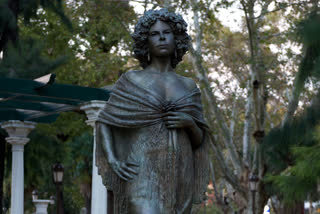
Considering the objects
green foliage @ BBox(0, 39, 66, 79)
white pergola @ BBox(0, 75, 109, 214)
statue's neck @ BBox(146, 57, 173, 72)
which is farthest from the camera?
green foliage @ BBox(0, 39, 66, 79)

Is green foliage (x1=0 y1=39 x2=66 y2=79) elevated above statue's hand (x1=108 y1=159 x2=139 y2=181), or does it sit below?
above

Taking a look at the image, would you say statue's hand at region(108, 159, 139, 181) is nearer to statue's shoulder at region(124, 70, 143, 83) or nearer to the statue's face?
statue's shoulder at region(124, 70, 143, 83)

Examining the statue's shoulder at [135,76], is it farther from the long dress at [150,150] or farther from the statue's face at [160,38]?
the statue's face at [160,38]

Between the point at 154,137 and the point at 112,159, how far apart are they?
30cm

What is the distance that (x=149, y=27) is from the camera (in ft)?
14.5

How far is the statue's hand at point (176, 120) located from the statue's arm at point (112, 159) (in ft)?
1.11

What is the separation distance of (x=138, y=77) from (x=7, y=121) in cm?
1268

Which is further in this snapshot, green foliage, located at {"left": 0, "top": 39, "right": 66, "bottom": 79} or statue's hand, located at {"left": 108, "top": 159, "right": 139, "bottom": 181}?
green foliage, located at {"left": 0, "top": 39, "right": 66, "bottom": 79}

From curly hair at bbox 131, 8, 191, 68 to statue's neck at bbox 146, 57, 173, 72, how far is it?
59mm

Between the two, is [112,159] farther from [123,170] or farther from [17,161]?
[17,161]

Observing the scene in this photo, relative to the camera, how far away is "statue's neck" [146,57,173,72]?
4457 millimetres

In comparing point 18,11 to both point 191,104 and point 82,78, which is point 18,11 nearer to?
point 82,78

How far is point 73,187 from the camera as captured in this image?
36.3 metres

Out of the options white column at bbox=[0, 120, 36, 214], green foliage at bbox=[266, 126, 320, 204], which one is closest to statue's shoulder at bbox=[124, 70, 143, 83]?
green foliage at bbox=[266, 126, 320, 204]
